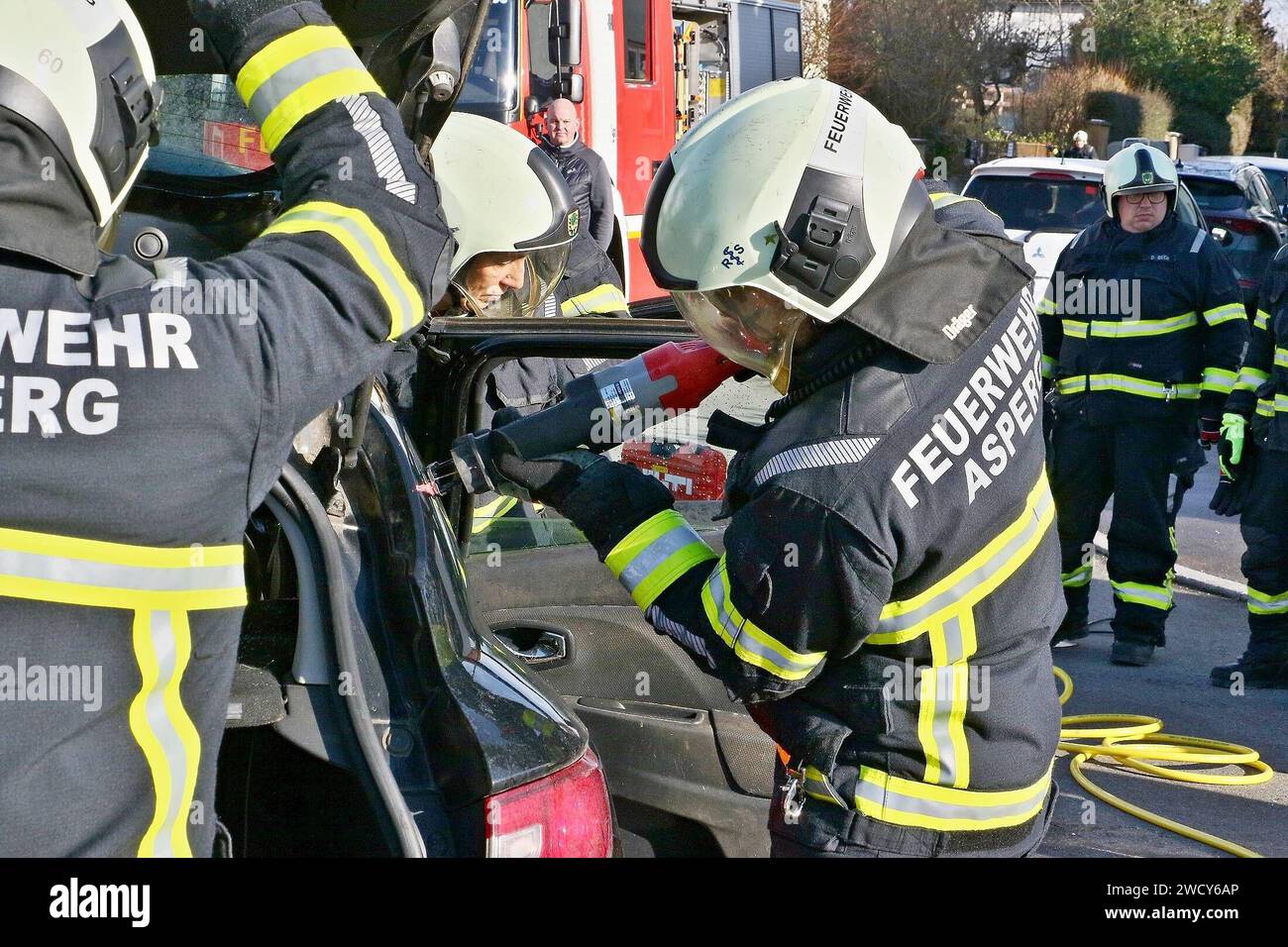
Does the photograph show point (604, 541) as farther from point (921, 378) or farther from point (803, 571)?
point (921, 378)

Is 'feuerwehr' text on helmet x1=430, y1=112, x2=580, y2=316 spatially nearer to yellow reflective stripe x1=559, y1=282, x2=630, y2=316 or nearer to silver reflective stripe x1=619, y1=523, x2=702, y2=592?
yellow reflective stripe x1=559, y1=282, x2=630, y2=316

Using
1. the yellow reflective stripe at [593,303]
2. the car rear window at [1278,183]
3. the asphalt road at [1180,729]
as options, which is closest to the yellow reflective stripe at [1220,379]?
the asphalt road at [1180,729]

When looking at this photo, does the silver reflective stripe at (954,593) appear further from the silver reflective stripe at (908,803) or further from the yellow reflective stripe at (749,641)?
the silver reflective stripe at (908,803)

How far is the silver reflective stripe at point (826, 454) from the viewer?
1828 millimetres

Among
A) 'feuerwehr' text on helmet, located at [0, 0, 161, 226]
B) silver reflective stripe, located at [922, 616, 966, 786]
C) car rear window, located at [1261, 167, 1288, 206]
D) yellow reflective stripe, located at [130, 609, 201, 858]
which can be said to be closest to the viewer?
'feuerwehr' text on helmet, located at [0, 0, 161, 226]

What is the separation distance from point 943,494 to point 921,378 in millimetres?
172

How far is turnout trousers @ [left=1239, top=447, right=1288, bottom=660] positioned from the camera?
5406mm

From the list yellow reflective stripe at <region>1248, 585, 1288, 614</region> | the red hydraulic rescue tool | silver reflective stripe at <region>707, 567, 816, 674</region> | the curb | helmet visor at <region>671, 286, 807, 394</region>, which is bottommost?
the curb

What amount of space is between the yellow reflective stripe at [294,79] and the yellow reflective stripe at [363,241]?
0.10 m

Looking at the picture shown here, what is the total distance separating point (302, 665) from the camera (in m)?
2.04

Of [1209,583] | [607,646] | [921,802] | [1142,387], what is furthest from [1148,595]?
[921,802]

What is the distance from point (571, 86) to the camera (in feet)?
29.3

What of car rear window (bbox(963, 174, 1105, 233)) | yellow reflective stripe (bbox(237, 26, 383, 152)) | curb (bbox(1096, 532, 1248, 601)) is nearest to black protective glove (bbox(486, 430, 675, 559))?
yellow reflective stripe (bbox(237, 26, 383, 152))

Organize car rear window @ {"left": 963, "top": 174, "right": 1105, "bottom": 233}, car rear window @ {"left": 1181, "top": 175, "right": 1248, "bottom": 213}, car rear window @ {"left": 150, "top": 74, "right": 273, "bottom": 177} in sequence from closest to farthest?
car rear window @ {"left": 150, "top": 74, "right": 273, "bottom": 177} → car rear window @ {"left": 963, "top": 174, "right": 1105, "bottom": 233} → car rear window @ {"left": 1181, "top": 175, "right": 1248, "bottom": 213}
